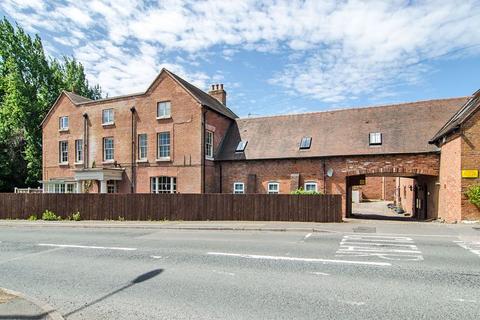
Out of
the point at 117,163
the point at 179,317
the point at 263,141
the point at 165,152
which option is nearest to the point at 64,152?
the point at 117,163

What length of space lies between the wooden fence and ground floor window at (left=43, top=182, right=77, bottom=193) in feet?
21.4

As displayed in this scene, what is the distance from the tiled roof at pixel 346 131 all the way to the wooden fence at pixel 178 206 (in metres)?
5.36

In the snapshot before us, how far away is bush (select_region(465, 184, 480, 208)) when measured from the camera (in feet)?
49.4

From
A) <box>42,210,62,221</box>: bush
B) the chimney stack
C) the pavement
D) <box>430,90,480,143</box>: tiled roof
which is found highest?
the chimney stack

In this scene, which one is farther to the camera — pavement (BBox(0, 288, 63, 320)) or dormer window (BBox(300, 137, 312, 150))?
dormer window (BBox(300, 137, 312, 150))

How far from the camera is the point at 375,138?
21.2 m

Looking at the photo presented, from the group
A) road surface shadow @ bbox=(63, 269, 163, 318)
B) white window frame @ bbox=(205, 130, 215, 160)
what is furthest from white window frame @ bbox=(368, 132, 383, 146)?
road surface shadow @ bbox=(63, 269, 163, 318)

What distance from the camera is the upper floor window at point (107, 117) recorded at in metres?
27.6

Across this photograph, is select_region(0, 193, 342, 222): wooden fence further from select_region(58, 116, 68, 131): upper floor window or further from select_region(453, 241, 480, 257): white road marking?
select_region(58, 116, 68, 131): upper floor window

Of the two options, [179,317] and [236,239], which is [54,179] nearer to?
[236,239]

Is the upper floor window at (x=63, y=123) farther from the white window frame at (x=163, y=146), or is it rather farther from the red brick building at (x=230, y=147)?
the white window frame at (x=163, y=146)

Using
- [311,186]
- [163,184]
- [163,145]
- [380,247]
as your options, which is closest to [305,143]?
[311,186]

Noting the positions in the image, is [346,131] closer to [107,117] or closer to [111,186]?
[111,186]

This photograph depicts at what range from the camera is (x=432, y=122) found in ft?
67.7
